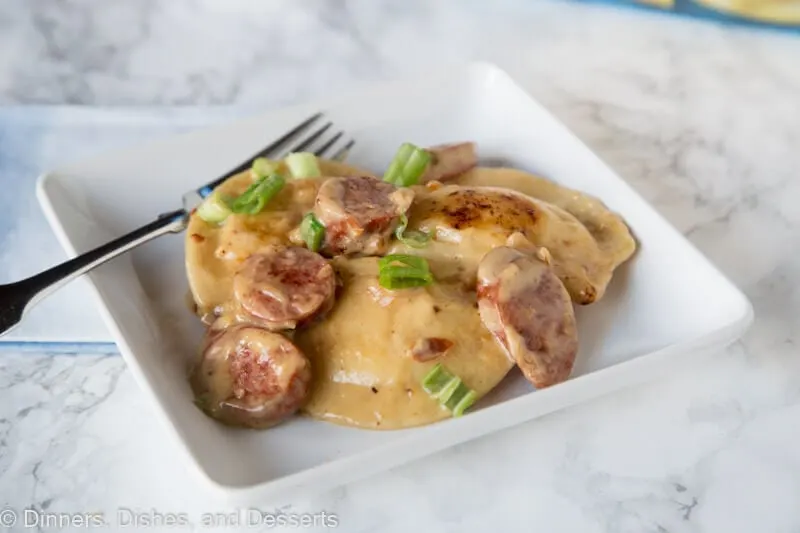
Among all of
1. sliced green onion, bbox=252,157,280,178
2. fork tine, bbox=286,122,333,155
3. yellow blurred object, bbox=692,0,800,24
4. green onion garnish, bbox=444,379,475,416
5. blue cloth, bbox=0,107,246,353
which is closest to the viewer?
green onion garnish, bbox=444,379,475,416

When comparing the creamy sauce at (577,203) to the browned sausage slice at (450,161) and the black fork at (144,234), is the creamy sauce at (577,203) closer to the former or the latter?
the browned sausage slice at (450,161)

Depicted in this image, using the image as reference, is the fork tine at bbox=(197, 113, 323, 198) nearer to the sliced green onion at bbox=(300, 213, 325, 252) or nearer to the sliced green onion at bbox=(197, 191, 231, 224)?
the sliced green onion at bbox=(197, 191, 231, 224)

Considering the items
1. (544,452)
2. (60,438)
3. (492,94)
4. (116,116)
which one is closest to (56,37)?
(116,116)

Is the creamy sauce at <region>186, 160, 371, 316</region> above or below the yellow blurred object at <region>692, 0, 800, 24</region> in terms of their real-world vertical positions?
above

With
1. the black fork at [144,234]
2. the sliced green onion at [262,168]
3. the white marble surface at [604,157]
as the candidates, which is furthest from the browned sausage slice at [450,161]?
the white marble surface at [604,157]

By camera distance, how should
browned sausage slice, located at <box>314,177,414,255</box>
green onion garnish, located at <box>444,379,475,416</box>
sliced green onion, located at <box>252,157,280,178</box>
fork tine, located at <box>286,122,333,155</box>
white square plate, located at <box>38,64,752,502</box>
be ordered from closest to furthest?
white square plate, located at <box>38,64,752,502</box>
green onion garnish, located at <box>444,379,475,416</box>
browned sausage slice, located at <box>314,177,414,255</box>
sliced green onion, located at <box>252,157,280,178</box>
fork tine, located at <box>286,122,333,155</box>

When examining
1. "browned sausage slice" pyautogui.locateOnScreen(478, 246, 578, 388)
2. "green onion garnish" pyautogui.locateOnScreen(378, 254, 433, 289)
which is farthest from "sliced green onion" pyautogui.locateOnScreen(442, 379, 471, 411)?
"green onion garnish" pyautogui.locateOnScreen(378, 254, 433, 289)

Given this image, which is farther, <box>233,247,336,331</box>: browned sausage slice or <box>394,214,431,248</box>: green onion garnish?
<box>394,214,431,248</box>: green onion garnish
